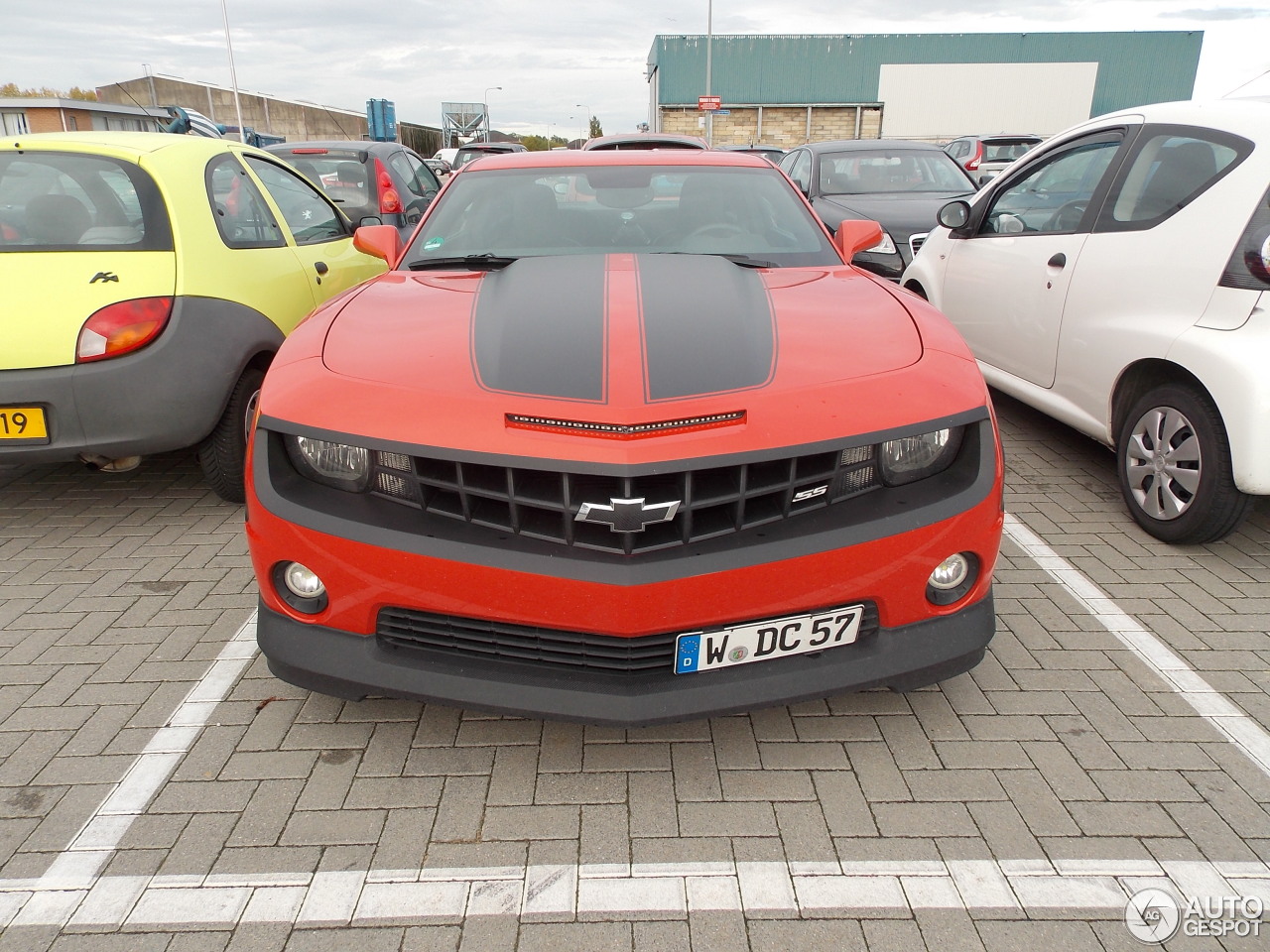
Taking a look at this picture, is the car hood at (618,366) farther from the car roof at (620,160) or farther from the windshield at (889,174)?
the windshield at (889,174)

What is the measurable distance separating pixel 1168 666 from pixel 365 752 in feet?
8.19

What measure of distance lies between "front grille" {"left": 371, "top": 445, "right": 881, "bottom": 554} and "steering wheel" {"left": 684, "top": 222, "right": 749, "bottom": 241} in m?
1.48

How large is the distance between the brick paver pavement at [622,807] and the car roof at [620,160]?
2.16 meters

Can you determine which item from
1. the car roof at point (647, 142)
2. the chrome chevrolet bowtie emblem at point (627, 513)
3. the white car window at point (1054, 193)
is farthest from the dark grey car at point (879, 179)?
the chrome chevrolet bowtie emblem at point (627, 513)

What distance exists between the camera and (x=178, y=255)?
12.4ft

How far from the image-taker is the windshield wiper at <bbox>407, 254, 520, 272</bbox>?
3.14 meters

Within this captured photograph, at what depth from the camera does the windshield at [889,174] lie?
8.70 meters

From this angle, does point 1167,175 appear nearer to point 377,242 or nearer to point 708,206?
point 708,206

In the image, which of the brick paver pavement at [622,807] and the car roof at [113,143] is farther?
the car roof at [113,143]

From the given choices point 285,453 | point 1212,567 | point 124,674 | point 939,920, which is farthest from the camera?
point 1212,567

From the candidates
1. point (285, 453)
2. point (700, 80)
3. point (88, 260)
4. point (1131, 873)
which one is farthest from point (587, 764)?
point (700, 80)

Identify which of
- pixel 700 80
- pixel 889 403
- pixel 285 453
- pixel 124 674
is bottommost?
pixel 124 674

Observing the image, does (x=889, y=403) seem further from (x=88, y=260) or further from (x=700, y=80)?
(x=700, y=80)

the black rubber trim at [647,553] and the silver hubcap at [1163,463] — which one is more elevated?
the black rubber trim at [647,553]
